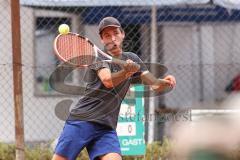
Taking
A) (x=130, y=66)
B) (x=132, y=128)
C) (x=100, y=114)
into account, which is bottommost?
(x=132, y=128)

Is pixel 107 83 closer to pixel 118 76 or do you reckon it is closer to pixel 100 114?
pixel 118 76

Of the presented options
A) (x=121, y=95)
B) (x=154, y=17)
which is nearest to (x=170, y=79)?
(x=121, y=95)

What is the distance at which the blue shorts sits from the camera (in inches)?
212

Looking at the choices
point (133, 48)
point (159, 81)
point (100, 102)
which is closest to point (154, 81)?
point (159, 81)

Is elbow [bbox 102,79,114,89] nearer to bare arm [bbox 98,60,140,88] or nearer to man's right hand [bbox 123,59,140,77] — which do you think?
bare arm [bbox 98,60,140,88]

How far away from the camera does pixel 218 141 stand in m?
6.97

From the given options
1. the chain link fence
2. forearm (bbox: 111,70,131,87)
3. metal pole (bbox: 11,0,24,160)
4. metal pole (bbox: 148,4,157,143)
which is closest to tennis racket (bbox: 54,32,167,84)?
forearm (bbox: 111,70,131,87)

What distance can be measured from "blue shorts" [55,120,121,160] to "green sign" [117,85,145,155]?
169 cm

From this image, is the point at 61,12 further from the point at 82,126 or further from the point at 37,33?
the point at 82,126

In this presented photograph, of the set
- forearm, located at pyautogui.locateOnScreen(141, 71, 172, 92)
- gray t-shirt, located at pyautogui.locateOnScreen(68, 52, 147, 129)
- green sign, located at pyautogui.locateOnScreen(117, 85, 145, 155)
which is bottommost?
green sign, located at pyautogui.locateOnScreen(117, 85, 145, 155)

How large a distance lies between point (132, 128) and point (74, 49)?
193 cm

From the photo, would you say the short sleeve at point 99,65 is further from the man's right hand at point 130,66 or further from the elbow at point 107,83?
the man's right hand at point 130,66

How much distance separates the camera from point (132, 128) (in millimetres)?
7133

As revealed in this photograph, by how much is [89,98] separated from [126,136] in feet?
5.92
